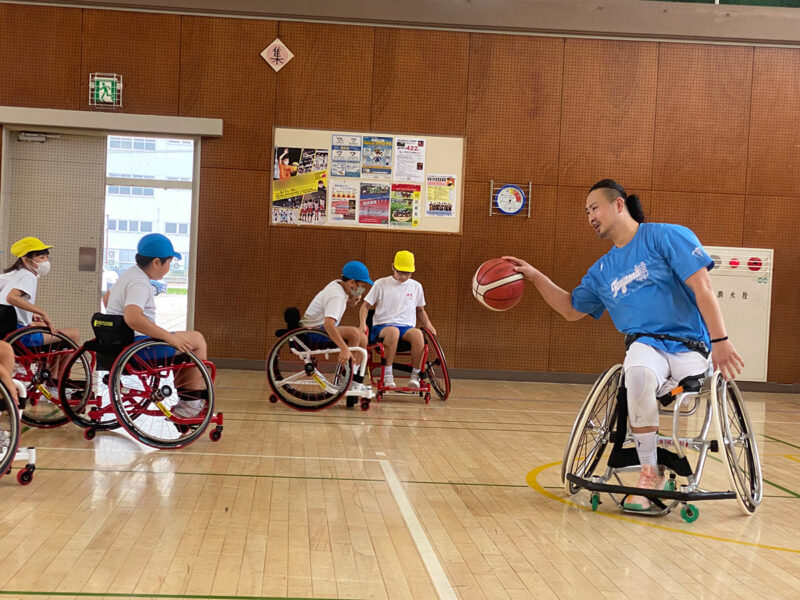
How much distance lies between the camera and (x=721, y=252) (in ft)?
23.2

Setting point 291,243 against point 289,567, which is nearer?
point 289,567

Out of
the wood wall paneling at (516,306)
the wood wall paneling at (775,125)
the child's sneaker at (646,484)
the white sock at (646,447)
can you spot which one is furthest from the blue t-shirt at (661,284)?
the wood wall paneling at (775,125)

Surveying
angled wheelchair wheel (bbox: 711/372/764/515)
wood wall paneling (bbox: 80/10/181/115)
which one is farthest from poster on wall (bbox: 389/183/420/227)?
angled wheelchair wheel (bbox: 711/372/764/515)

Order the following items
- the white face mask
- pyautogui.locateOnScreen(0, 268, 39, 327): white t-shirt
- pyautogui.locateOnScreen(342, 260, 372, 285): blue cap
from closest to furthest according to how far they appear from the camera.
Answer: pyautogui.locateOnScreen(0, 268, 39, 327): white t-shirt, the white face mask, pyautogui.locateOnScreen(342, 260, 372, 285): blue cap

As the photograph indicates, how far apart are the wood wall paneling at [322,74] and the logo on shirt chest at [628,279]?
434 centimetres

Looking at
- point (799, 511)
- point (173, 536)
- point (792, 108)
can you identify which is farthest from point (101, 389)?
point (792, 108)

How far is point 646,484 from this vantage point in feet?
9.18

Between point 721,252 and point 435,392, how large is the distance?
2.88 metres

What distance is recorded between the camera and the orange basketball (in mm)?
3518

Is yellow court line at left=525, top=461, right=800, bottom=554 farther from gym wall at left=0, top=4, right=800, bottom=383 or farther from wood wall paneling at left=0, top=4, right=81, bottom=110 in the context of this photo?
wood wall paneling at left=0, top=4, right=81, bottom=110

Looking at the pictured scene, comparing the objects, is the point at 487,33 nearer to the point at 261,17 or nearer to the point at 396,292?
the point at 261,17

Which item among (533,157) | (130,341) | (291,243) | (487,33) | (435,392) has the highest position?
(487,33)

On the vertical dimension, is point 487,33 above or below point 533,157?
above

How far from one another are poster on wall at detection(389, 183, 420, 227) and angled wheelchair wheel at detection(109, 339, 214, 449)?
11.5ft
